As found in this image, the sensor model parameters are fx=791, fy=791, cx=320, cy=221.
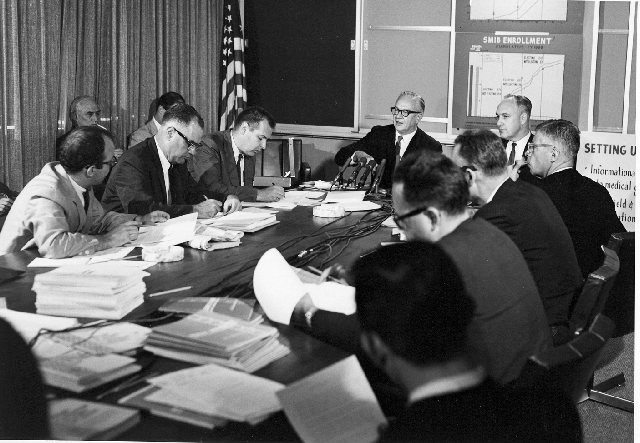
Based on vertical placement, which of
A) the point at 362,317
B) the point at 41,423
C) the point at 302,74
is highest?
the point at 302,74

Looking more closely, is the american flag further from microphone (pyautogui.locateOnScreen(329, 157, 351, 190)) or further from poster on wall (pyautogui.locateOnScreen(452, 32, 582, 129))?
poster on wall (pyautogui.locateOnScreen(452, 32, 582, 129))

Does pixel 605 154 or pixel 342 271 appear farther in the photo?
pixel 605 154

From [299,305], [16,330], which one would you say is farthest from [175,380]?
[16,330]

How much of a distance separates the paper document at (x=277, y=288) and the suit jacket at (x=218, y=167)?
6.97ft

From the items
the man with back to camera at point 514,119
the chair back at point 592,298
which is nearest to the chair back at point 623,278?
the chair back at point 592,298

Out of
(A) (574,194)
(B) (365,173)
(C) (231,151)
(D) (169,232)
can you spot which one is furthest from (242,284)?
(B) (365,173)

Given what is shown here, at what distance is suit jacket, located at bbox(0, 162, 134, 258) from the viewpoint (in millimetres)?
3025

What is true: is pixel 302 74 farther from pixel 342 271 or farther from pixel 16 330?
pixel 16 330

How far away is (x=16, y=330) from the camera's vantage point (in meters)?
2.36

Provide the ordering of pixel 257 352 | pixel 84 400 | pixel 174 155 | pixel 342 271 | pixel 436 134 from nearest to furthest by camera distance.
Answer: pixel 84 400, pixel 257 352, pixel 342 271, pixel 174 155, pixel 436 134

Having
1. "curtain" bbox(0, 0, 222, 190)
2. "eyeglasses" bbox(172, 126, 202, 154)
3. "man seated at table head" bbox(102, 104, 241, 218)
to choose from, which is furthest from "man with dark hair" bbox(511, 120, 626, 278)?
"curtain" bbox(0, 0, 222, 190)

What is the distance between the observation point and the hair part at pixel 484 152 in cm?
283

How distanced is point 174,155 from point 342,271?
6.24ft

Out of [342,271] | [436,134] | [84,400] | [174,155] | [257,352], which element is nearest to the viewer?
[84,400]
